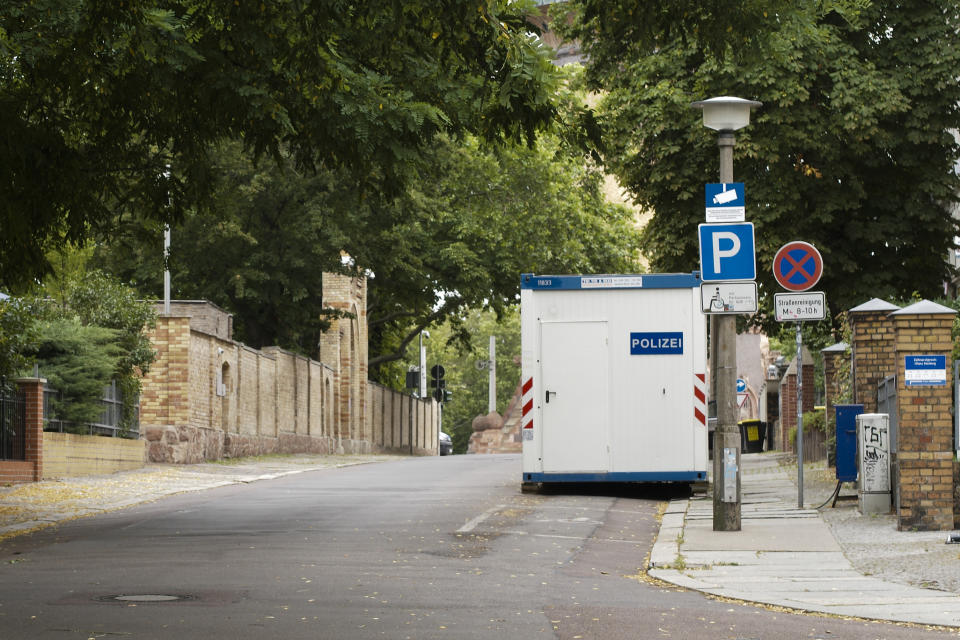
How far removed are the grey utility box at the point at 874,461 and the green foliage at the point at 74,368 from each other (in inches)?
598

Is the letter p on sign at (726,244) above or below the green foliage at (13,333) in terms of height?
above

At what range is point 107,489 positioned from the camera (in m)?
21.7

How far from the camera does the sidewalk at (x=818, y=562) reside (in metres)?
9.08

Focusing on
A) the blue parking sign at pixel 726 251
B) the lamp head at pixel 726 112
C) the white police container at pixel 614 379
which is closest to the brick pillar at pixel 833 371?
the white police container at pixel 614 379

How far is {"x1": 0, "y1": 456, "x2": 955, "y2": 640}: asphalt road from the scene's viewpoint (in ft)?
26.2

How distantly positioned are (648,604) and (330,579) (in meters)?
2.40

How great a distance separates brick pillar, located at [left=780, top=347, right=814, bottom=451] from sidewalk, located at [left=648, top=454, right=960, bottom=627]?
16.9 meters

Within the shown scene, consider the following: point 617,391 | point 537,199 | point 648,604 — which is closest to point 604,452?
point 617,391

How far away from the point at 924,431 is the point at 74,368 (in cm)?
A: 1659

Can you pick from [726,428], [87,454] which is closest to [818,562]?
[726,428]

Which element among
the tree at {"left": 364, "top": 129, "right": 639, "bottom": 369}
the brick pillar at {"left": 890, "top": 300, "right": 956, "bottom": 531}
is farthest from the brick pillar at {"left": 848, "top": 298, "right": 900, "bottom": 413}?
the tree at {"left": 364, "top": 129, "right": 639, "bottom": 369}

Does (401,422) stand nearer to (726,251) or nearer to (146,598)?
(726,251)

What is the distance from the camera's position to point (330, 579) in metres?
10.1

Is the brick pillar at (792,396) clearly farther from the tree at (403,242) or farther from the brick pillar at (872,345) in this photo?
the brick pillar at (872,345)
